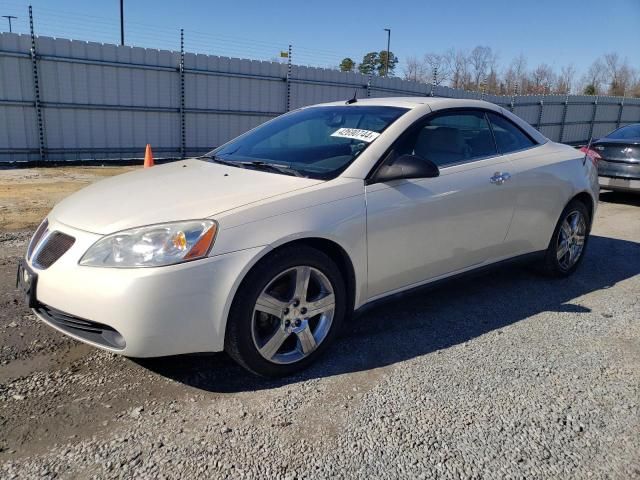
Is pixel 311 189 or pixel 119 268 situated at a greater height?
pixel 311 189

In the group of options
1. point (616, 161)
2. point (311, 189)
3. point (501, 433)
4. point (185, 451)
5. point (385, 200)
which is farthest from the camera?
point (616, 161)

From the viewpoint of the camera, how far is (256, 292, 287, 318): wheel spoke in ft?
9.61

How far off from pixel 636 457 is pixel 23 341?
3.43 metres

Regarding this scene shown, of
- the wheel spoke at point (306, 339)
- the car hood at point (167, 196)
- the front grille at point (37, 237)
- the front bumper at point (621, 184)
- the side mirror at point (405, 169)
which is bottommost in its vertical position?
the wheel spoke at point (306, 339)

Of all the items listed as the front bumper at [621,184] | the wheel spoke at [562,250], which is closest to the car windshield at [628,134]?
the front bumper at [621,184]

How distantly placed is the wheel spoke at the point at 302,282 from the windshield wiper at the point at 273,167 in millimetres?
632

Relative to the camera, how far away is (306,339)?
125 inches

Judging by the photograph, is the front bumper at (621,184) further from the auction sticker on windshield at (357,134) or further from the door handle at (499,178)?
the auction sticker on windshield at (357,134)

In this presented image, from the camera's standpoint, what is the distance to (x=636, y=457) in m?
2.51

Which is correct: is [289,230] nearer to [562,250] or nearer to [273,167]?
[273,167]

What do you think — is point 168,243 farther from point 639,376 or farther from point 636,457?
point 639,376

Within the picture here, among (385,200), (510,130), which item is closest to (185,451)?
(385,200)

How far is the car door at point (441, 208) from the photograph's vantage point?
11.2 feet

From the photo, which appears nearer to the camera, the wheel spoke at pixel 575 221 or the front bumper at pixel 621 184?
the wheel spoke at pixel 575 221
